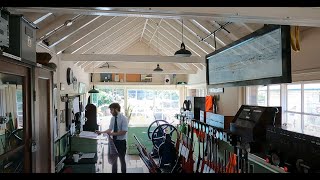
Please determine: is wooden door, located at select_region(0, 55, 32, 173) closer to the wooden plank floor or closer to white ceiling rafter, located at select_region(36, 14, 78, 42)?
white ceiling rafter, located at select_region(36, 14, 78, 42)

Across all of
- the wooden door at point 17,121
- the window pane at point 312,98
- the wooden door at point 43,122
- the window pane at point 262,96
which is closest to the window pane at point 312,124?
the window pane at point 312,98

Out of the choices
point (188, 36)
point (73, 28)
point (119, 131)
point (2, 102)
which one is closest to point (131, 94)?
point (188, 36)

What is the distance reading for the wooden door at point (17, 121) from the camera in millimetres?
1630

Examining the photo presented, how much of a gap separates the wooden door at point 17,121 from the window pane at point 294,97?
3091 millimetres

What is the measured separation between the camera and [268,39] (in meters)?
2.09

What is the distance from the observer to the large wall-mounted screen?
1.92m

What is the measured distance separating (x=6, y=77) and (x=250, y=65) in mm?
1970

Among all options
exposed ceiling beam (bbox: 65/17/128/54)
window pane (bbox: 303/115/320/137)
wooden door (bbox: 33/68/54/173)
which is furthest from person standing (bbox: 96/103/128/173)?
window pane (bbox: 303/115/320/137)

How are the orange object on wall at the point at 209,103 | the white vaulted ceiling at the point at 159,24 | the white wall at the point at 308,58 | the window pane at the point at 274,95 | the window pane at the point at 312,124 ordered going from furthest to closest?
the orange object on wall at the point at 209,103 → the window pane at the point at 274,95 → the window pane at the point at 312,124 → the white wall at the point at 308,58 → the white vaulted ceiling at the point at 159,24

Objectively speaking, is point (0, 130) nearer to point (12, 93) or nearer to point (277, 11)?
point (12, 93)

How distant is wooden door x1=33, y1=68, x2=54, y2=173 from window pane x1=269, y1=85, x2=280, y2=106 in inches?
121

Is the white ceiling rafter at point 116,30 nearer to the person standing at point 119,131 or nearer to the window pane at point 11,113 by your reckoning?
the person standing at point 119,131

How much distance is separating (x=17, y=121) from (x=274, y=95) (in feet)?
11.4
